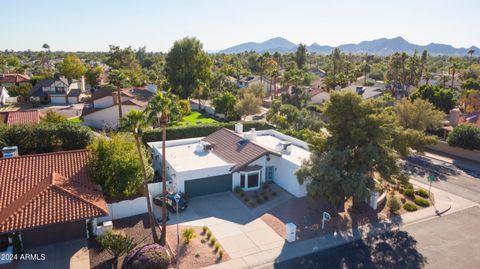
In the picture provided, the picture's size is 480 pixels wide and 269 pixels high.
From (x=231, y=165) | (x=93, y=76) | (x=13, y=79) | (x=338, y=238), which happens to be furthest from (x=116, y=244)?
(x=13, y=79)

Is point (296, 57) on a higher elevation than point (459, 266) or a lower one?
higher

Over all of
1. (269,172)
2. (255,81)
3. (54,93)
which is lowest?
(269,172)

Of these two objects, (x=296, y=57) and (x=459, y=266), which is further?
(x=296, y=57)

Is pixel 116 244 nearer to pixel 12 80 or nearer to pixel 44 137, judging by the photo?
pixel 44 137

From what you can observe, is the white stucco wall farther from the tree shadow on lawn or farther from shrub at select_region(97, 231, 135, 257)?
the tree shadow on lawn

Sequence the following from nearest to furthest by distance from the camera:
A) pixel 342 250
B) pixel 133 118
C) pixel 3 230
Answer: pixel 3 230
pixel 133 118
pixel 342 250

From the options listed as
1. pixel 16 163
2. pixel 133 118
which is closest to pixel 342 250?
pixel 133 118

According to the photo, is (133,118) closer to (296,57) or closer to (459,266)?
(459,266)
